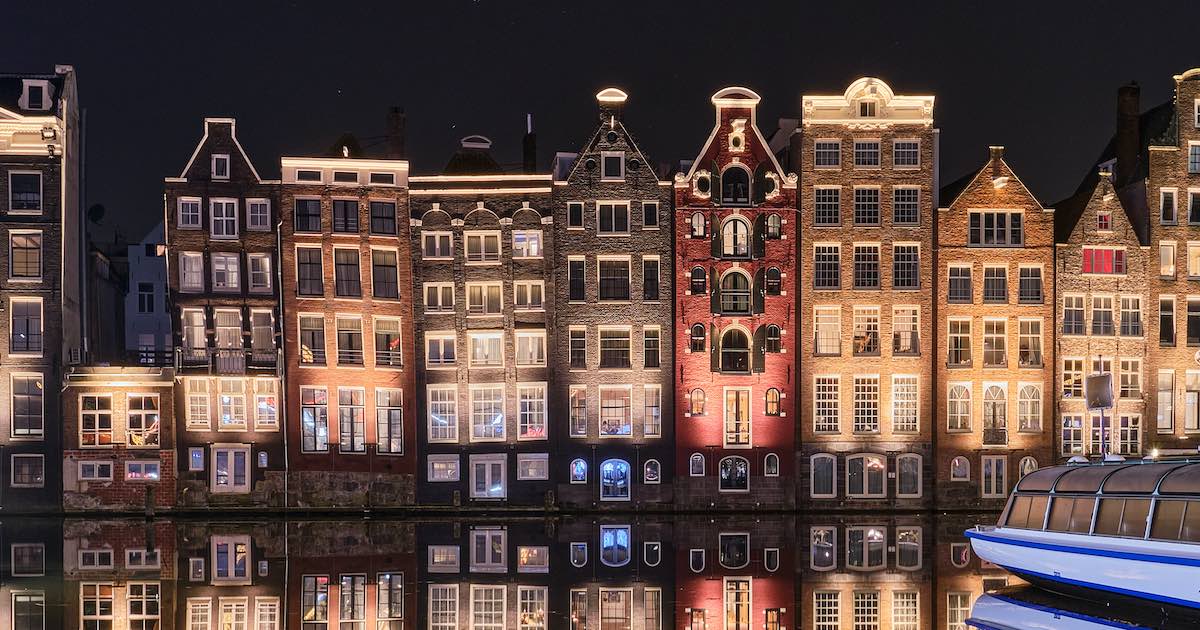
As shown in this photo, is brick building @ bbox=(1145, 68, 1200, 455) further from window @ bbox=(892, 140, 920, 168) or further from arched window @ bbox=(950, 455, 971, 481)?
window @ bbox=(892, 140, 920, 168)

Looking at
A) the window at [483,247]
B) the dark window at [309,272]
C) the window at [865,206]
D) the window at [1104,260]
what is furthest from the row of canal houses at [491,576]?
the window at [1104,260]

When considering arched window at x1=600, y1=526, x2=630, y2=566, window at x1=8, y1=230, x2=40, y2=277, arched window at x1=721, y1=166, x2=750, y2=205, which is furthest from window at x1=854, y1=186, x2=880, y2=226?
window at x1=8, y1=230, x2=40, y2=277

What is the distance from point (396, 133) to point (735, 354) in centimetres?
1914

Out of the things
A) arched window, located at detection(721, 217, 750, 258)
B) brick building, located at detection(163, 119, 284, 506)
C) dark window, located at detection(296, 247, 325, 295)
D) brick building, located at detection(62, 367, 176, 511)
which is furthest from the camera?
arched window, located at detection(721, 217, 750, 258)

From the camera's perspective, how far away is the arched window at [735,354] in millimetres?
56188

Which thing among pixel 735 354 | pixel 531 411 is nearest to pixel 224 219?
pixel 531 411

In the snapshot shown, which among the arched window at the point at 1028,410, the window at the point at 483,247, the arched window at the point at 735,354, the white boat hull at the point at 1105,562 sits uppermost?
the window at the point at 483,247

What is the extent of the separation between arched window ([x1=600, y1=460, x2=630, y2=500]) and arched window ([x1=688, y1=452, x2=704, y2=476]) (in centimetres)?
282

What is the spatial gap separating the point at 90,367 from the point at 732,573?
33211 millimetres

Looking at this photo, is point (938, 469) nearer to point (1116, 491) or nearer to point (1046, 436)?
point (1046, 436)

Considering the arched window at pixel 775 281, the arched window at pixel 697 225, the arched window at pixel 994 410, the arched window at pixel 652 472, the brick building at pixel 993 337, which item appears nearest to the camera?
the arched window at pixel 652 472

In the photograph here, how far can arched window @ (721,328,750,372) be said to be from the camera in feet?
184

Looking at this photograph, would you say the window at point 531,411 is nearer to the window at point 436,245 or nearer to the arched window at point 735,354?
the window at point 436,245

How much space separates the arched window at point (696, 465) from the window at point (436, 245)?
1423cm
